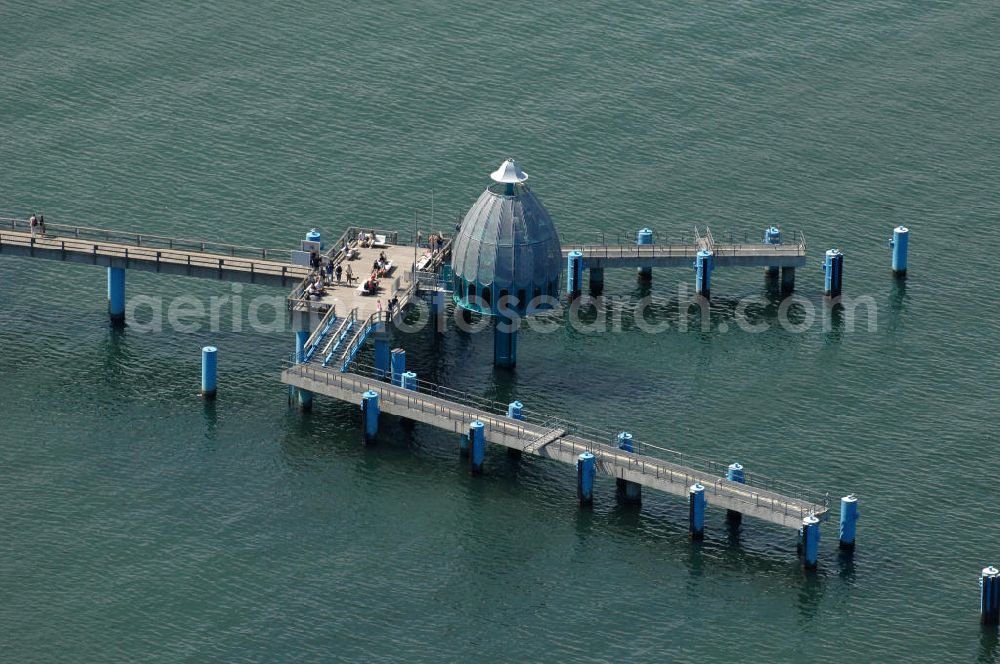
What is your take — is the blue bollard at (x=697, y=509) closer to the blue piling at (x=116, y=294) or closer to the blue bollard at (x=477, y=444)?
the blue bollard at (x=477, y=444)

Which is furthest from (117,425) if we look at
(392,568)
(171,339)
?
(392,568)

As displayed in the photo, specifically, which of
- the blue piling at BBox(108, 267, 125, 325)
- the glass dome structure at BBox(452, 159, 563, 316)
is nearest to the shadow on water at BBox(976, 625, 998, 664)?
the glass dome structure at BBox(452, 159, 563, 316)

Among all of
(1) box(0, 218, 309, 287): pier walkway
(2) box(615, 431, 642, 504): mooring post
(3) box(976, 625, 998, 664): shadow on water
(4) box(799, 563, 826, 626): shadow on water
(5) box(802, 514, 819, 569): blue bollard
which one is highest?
(1) box(0, 218, 309, 287): pier walkway

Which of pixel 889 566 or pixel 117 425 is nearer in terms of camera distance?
pixel 889 566

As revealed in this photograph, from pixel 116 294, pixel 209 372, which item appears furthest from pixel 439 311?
pixel 116 294

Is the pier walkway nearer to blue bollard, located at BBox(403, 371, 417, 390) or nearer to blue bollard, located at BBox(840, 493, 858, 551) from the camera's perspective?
blue bollard, located at BBox(403, 371, 417, 390)

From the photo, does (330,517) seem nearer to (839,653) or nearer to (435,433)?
(435,433)
